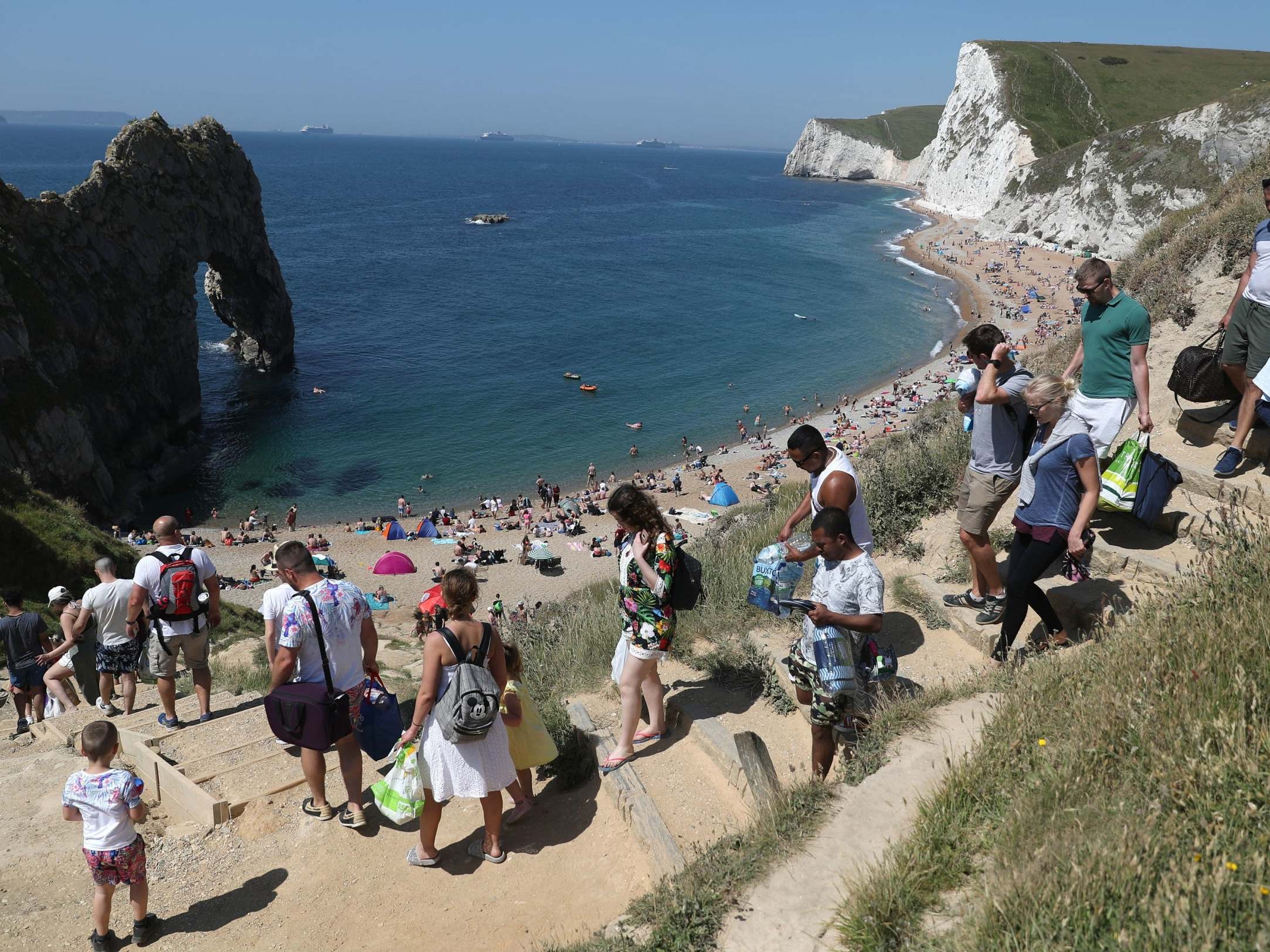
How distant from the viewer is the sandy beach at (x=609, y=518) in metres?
25.5

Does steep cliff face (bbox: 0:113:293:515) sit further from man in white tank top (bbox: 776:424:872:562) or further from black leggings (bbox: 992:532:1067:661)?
black leggings (bbox: 992:532:1067:661)

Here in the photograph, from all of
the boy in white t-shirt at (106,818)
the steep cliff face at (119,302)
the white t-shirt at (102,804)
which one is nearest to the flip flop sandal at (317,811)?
the boy in white t-shirt at (106,818)

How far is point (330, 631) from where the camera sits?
5066mm

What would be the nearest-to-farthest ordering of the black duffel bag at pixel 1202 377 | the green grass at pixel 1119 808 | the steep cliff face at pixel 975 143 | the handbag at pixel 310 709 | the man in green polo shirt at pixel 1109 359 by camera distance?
the green grass at pixel 1119 808
the handbag at pixel 310 709
the man in green polo shirt at pixel 1109 359
the black duffel bag at pixel 1202 377
the steep cliff face at pixel 975 143

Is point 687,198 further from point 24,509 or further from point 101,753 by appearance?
point 101,753

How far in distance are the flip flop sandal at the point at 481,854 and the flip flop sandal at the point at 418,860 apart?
0.20 m

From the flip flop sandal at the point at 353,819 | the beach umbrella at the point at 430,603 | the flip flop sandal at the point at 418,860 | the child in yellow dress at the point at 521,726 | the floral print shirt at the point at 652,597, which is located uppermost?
the floral print shirt at the point at 652,597

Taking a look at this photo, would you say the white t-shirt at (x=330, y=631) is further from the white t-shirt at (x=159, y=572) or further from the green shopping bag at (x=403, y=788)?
the white t-shirt at (x=159, y=572)

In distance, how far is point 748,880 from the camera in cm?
374

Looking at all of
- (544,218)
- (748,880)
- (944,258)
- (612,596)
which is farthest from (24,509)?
(544,218)

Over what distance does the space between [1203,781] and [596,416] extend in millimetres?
38562


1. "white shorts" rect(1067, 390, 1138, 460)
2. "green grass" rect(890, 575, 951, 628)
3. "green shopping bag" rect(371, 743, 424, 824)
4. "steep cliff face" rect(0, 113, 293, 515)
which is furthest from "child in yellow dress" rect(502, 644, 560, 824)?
"steep cliff face" rect(0, 113, 293, 515)

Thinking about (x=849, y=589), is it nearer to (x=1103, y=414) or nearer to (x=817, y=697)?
(x=817, y=697)

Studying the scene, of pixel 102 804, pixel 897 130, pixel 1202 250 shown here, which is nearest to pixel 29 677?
pixel 102 804
